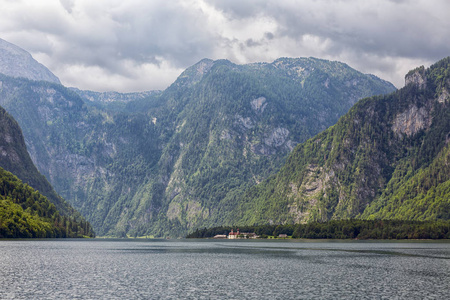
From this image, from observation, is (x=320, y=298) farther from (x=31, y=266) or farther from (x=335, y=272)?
(x=31, y=266)

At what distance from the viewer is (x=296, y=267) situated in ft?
418

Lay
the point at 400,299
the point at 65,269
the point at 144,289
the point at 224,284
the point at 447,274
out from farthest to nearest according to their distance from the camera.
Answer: the point at 65,269, the point at 447,274, the point at 224,284, the point at 144,289, the point at 400,299

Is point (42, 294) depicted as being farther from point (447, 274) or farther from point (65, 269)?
point (447, 274)

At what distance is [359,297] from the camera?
257 ft

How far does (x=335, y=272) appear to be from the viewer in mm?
114000

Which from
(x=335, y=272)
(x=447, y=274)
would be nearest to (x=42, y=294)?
(x=335, y=272)

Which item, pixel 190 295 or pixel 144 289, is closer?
pixel 190 295

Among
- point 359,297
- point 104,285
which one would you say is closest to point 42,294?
point 104,285

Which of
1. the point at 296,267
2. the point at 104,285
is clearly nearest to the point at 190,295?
the point at 104,285

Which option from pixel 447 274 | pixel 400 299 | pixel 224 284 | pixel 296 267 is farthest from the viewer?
pixel 296 267

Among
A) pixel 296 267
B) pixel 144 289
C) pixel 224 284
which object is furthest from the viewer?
pixel 296 267

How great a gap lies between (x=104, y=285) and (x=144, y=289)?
845 cm

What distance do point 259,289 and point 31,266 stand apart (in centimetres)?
6038

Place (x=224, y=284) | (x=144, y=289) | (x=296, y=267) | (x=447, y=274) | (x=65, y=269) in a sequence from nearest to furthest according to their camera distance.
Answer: (x=144, y=289)
(x=224, y=284)
(x=447, y=274)
(x=65, y=269)
(x=296, y=267)
